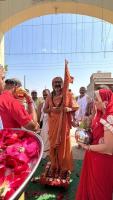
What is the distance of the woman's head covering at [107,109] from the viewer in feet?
11.3

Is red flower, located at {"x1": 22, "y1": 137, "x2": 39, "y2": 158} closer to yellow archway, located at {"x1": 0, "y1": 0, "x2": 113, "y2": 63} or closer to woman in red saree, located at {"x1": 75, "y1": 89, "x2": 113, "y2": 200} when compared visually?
woman in red saree, located at {"x1": 75, "y1": 89, "x2": 113, "y2": 200}

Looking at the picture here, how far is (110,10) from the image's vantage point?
333 inches

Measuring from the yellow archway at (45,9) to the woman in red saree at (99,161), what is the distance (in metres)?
5.16

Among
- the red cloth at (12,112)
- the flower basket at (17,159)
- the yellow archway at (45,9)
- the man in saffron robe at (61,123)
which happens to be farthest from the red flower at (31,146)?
the yellow archway at (45,9)

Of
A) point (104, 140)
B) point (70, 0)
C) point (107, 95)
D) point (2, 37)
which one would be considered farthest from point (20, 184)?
point (2, 37)

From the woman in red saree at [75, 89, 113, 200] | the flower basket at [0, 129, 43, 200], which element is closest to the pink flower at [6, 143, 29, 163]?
the flower basket at [0, 129, 43, 200]

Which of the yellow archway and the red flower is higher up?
the yellow archway

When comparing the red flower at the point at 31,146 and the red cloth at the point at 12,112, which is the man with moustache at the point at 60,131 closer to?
the red cloth at the point at 12,112

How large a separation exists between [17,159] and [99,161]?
1.30 m

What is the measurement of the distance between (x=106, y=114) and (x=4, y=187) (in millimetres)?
1463

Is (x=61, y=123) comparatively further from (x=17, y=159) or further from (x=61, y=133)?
(x=17, y=159)

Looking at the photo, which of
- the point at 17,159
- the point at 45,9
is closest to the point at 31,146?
the point at 17,159

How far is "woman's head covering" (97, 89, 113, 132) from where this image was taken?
344 cm

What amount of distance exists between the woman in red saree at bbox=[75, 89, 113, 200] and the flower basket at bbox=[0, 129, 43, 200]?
2.73 feet
